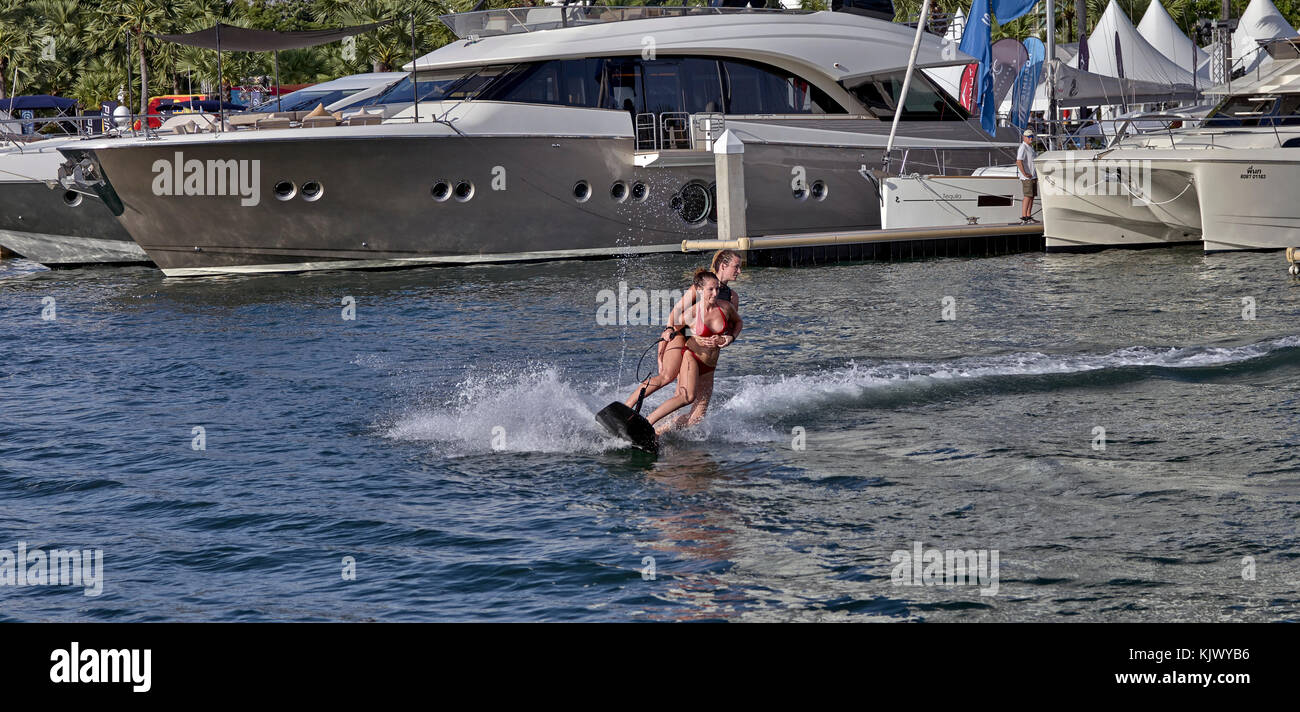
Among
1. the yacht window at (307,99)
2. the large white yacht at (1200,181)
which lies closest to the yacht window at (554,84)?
the yacht window at (307,99)

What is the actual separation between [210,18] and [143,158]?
32.6m

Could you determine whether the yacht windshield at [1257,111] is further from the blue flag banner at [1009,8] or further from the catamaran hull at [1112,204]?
the blue flag banner at [1009,8]

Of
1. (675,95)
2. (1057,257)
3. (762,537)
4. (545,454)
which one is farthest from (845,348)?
(675,95)

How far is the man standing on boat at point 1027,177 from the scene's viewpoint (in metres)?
24.5

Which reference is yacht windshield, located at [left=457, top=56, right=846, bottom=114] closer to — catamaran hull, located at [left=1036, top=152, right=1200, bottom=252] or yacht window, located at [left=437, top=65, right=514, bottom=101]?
yacht window, located at [left=437, top=65, right=514, bottom=101]

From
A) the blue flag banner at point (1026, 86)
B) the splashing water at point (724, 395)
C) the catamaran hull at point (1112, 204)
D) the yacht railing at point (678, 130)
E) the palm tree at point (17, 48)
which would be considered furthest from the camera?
the palm tree at point (17, 48)

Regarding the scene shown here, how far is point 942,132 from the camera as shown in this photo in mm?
26656

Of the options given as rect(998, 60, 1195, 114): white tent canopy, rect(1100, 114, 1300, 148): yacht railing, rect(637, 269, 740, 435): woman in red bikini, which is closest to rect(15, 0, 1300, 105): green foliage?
rect(998, 60, 1195, 114): white tent canopy

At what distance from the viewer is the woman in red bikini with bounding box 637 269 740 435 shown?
1019 centimetres

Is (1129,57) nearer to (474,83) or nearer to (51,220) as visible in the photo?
(474,83)

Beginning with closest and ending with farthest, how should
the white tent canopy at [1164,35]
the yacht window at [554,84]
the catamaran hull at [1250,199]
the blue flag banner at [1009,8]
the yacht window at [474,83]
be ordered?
1. the catamaran hull at [1250,199]
2. the yacht window at [554,84]
3. the yacht window at [474,83]
4. the blue flag banner at [1009,8]
5. the white tent canopy at [1164,35]

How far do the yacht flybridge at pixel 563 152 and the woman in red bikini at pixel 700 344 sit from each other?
12286mm
